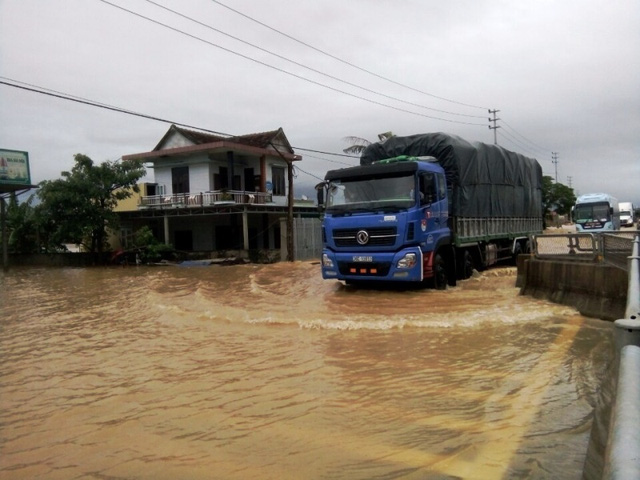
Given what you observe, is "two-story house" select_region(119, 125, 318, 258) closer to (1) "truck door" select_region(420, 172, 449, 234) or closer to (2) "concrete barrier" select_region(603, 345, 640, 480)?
(1) "truck door" select_region(420, 172, 449, 234)

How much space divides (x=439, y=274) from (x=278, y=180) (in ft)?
65.5

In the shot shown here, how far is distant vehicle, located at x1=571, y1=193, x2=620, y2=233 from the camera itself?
1029 inches

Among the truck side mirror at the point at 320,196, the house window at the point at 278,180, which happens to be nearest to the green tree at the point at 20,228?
the house window at the point at 278,180

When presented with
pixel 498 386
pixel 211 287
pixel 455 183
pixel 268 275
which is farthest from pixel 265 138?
pixel 498 386

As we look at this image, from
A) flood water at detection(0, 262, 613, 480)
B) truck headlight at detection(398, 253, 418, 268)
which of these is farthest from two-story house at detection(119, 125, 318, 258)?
flood water at detection(0, 262, 613, 480)

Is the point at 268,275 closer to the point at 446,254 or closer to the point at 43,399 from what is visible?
the point at 446,254

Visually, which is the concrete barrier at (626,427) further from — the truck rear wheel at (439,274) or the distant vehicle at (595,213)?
the distant vehicle at (595,213)

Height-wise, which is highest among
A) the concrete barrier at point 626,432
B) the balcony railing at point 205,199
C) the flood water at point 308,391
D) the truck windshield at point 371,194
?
the balcony railing at point 205,199

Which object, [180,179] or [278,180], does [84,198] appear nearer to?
[180,179]

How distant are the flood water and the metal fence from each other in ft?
3.41

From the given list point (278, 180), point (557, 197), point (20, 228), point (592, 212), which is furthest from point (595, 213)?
point (557, 197)

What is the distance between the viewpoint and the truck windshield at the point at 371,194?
10.3 meters

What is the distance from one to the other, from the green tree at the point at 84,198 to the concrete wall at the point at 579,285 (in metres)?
20.3

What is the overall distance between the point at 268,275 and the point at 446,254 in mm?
7253
